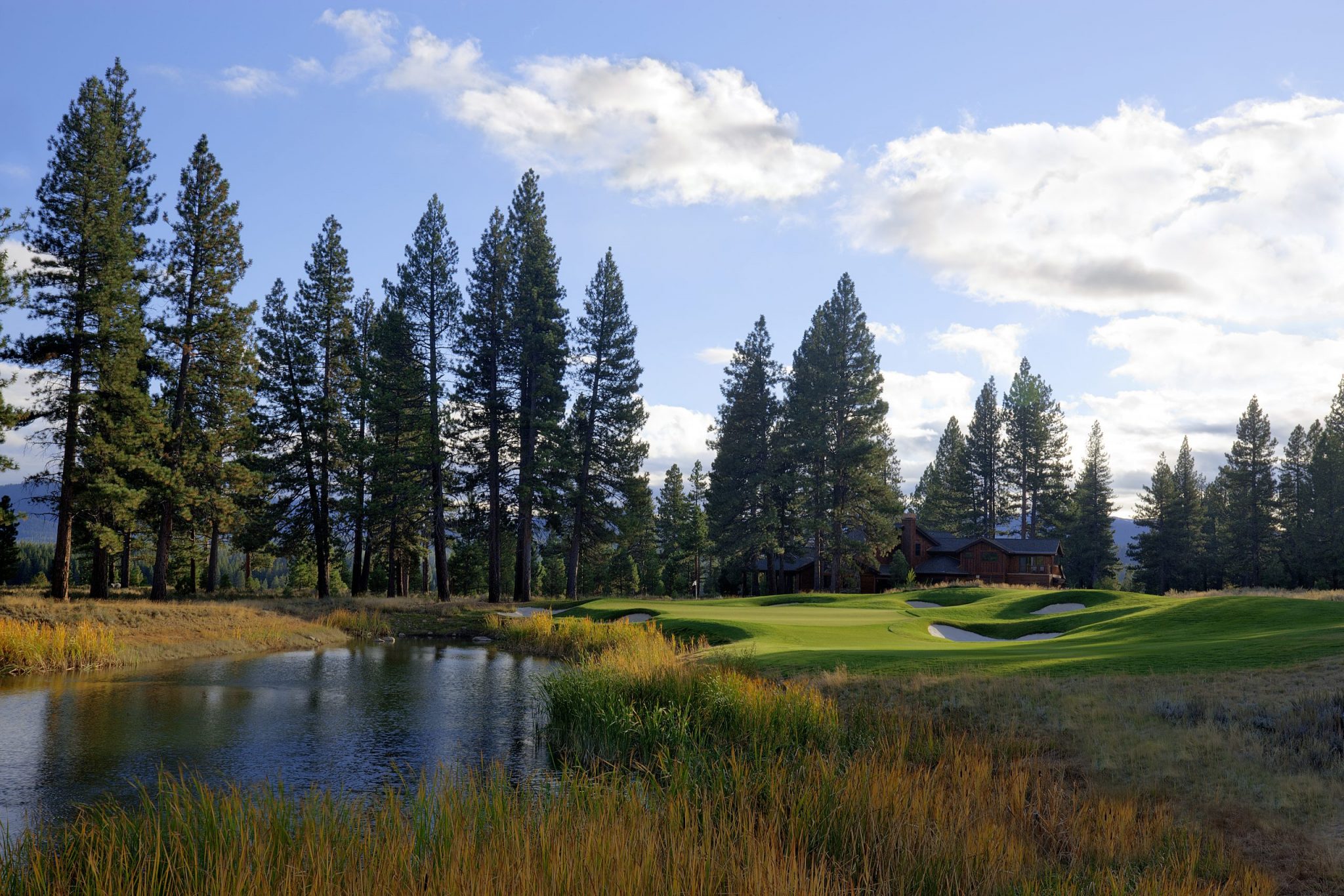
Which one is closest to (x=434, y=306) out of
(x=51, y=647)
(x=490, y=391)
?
(x=490, y=391)

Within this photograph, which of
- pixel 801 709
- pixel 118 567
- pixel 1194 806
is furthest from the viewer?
pixel 118 567

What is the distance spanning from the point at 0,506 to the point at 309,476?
14485 mm

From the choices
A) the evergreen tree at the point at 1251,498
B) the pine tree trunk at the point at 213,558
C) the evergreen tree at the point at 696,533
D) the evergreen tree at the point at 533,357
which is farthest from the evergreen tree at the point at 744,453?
the evergreen tree at the point at 1251,498

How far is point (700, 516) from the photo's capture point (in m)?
75.1

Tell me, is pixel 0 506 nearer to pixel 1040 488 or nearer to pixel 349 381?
pixel 349 381

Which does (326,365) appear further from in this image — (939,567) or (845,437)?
(939,567)

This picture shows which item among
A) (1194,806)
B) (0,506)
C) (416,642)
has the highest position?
(0,506)

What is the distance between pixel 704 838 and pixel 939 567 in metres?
65.5

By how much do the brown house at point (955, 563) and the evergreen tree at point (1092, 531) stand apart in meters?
9.21

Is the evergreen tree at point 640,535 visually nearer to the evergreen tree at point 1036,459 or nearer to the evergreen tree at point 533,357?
the evergreen tree at point 533,357

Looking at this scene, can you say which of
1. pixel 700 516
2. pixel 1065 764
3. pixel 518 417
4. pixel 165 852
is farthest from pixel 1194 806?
pixel 700 516

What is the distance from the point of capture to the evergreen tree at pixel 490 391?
4338 centimetres

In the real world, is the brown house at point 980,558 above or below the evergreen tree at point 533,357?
below

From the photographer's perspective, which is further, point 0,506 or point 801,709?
point 0,506
